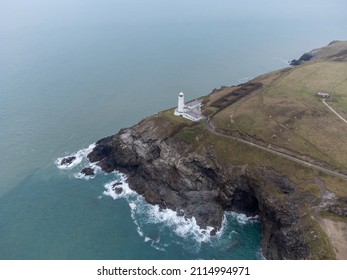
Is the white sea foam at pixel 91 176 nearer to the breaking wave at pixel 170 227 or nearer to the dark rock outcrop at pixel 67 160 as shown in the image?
the dark rock outcrop at pixel 67 160

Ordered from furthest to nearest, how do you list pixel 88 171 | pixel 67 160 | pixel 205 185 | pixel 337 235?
pixel 67 160, pixel 88 171, pixel 205 185, pixel 337 235

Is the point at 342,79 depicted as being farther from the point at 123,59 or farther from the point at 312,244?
the point at 123,59

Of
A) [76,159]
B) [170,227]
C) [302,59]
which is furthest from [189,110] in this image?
[302,59]

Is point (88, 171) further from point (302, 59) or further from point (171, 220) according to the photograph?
point (302, 59)

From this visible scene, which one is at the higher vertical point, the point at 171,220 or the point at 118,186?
the point at 171,220

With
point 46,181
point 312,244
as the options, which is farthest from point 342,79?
point 46,181

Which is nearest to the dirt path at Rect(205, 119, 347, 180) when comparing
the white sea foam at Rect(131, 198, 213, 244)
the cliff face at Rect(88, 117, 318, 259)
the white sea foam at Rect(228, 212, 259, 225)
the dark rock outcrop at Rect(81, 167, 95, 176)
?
the cliff face at Rect(88, 117, 318, 259)

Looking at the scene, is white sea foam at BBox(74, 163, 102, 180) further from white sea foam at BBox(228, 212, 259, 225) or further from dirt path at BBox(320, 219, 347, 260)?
dirt path at BBox(320, 219, 347, 260)
